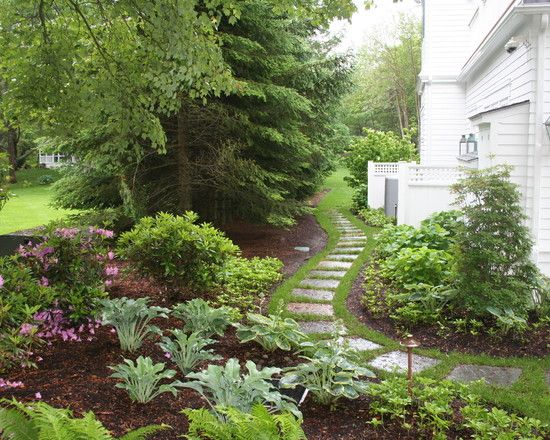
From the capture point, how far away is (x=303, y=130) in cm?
1151

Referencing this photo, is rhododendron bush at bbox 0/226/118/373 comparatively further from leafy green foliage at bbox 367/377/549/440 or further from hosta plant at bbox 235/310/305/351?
leafy green foliage at bbox 367/377/549/440

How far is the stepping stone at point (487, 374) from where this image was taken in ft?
13.4

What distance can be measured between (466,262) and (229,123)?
5.06 m

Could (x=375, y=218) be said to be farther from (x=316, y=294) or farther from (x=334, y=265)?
(x=316, y=294)

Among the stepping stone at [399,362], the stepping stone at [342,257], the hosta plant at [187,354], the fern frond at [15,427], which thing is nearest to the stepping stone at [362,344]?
the stepping stone at [399,362]

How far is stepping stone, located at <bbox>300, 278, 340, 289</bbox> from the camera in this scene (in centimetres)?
705

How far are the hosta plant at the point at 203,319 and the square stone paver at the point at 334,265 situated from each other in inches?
156

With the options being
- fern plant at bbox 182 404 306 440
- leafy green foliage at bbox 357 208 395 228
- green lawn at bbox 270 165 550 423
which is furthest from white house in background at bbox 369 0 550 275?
fern plant at bbox 182 404 306 440

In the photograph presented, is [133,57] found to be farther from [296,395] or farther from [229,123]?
[296,395]

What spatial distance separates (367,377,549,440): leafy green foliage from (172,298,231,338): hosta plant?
1.42m

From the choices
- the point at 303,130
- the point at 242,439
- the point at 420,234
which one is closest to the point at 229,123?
the point at 303,130

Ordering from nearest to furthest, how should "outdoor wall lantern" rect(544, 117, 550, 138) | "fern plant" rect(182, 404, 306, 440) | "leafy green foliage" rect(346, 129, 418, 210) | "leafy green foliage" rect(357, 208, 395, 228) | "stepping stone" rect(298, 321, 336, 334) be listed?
"fern plant" rect(182, 404, 306, 440) → "stepping stone" rect(298, 321, 336, 334) → "outdoor wall lantern" rect(544, 117, 550, 138) → "leafy green foliage" rect(357, 208, 395, 228) → "leafy green foliage" rect(346, 129, 418, 210)

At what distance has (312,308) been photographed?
6.07 m

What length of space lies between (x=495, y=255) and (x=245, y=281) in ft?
10.0
